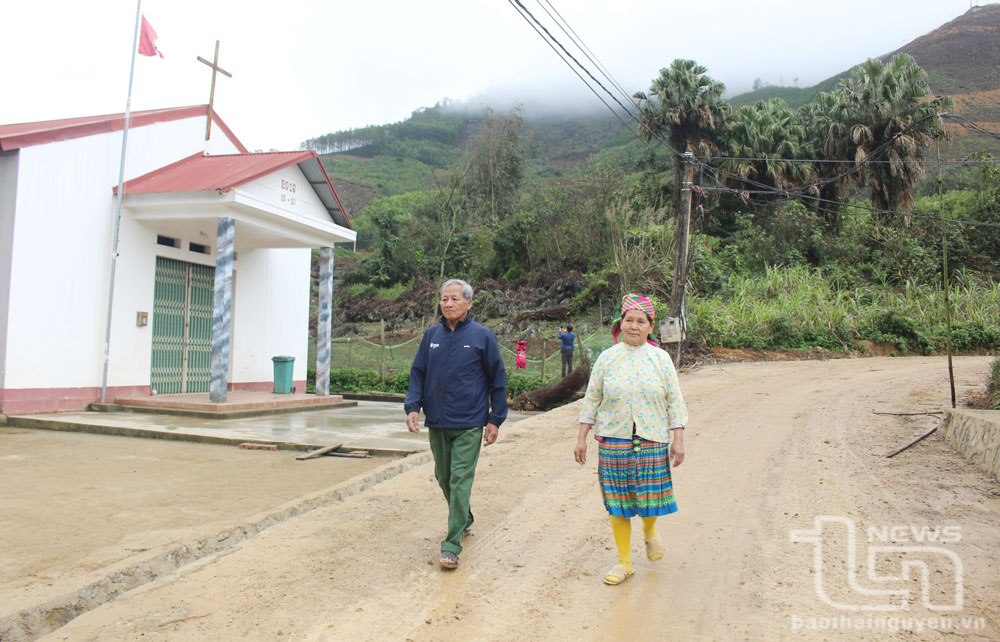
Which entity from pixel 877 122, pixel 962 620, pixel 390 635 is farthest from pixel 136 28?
pixel 877 122

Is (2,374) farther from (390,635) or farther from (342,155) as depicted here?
(342,155)

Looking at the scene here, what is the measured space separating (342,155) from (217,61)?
80955 millimetres

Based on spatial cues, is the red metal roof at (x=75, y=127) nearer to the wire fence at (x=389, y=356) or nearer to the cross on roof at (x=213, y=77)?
the cross on roof at (x=213, y=77)

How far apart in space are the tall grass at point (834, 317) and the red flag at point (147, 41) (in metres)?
15.9

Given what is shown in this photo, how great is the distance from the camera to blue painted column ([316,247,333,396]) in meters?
14.2

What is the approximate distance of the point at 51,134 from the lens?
10570 mm

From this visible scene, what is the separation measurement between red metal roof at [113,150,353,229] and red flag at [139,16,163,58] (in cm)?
209

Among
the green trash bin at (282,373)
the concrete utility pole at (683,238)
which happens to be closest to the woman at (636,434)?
the green trash bin at (282,373)

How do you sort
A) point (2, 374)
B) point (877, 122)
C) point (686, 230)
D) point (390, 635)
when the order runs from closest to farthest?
point (390, 635) < point (2, 374) < point (686, 230) < point (877, 122)

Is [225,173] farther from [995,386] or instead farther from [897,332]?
[897,332]

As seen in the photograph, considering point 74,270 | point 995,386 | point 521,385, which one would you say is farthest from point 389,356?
point 995,386

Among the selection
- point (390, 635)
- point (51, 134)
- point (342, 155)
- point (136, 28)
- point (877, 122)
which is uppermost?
point (342, 155)

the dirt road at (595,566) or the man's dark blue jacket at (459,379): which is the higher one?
the man's dark blue jacket at (459,379)

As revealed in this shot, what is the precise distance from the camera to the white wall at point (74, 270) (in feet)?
33.6
